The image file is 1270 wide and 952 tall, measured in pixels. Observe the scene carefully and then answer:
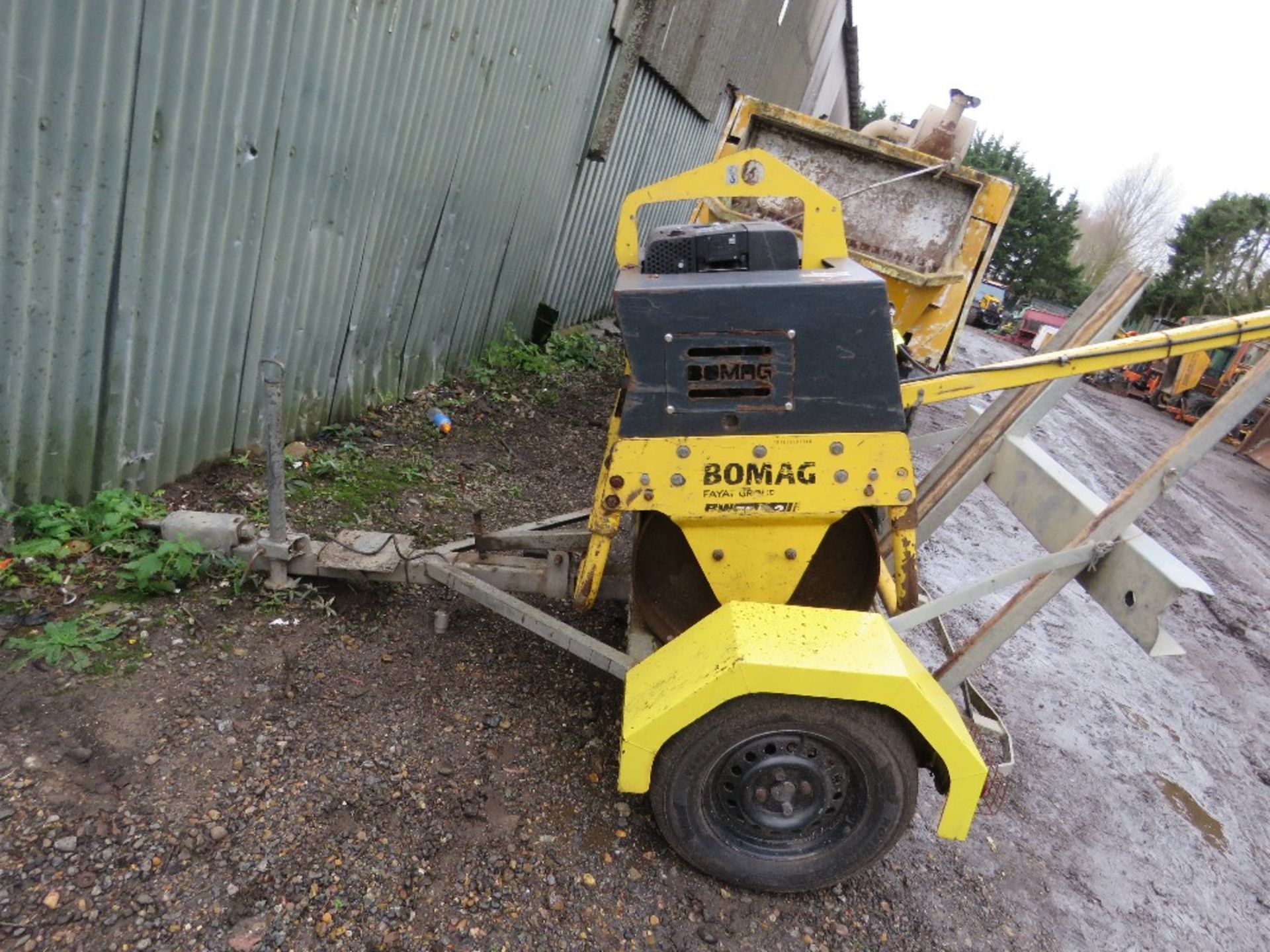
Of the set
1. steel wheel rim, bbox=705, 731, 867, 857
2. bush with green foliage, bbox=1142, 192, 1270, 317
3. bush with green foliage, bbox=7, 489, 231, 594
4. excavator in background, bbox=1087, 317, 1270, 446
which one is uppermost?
bush with green foliage, bbox=1142, 192, 1270, 317

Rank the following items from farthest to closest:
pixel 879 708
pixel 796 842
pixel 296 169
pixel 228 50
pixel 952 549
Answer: pixel 952 549 < pixel 296 169 < pixel 228 50 < pixel 796 842 < pixel 879 708

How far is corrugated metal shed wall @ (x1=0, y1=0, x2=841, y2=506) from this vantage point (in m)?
2.75

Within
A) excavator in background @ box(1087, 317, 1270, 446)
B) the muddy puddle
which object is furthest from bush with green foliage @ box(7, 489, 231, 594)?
excavator in background @ box(1087, 317, 1270, 446)

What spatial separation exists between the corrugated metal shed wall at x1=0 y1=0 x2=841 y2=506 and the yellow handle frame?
191cm

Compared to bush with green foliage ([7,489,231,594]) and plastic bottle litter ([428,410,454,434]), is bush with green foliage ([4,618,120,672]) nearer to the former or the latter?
bush with green foliage ([7,489,231,594])

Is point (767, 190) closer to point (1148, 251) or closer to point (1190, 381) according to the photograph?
point (1190, 381)

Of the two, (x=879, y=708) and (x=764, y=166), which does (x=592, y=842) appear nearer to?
(x=879, y=708)

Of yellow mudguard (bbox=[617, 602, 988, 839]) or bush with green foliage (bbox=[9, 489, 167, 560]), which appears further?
bush with green foliage (bbox=[9, 489, 167, 560])

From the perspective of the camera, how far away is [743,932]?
2.35 m

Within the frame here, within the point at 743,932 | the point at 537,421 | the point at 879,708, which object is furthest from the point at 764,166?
the point at 537,421

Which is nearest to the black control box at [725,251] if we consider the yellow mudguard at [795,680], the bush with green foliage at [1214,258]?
the yellow mudguard at [795,680]

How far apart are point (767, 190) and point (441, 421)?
326 centimetres

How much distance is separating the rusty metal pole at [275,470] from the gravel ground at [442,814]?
135 mm

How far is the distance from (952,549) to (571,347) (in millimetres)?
4024
